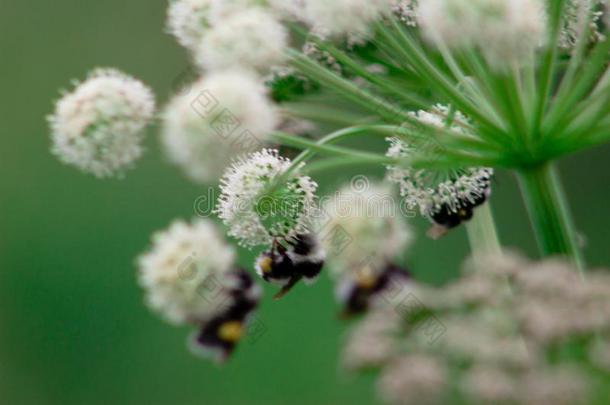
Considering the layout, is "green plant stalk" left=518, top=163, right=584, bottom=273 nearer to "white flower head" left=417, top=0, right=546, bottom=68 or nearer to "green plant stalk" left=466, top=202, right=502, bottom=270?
"green plant stalk" left=466, top=202, right=502, bottom=270

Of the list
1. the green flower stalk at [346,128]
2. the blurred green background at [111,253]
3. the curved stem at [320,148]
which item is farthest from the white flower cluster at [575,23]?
the blurred green background at [111,253]

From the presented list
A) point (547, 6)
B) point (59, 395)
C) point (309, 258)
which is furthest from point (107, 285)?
point (547, 6)

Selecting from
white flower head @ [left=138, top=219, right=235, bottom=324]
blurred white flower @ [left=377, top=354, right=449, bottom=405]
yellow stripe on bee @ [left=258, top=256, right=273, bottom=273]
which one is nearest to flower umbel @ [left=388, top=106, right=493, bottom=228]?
yellow stripe on bee @ [left=258, top=256, right=273, bottom=273]

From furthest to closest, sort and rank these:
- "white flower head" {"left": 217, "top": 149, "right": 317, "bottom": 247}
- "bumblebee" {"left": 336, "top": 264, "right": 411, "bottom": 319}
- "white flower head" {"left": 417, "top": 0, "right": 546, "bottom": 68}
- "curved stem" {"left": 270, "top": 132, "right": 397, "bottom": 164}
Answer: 1. "bumblebee" {"left": 336, "top": 264, "right": 411, "bottom": 319}
2. "white flower head" {"left": 217, "top": 149, "right": 317, "bottom": 247}
3. "curved stem" {"left": 270, "top": 132, "right": 397, "bottom": 164}
4. "white flower head" {"left": 417, "top": 0, "right": 546, "bottom": 68}

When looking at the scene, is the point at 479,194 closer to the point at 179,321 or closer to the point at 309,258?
the point at 309,258

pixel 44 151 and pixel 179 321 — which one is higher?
pixel 44 151

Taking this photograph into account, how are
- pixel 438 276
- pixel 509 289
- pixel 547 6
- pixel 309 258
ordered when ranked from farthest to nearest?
pixel 438 276, pixel 309 258, pixel 547 6, pixel 509 289

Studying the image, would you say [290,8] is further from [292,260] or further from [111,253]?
[111,253]
